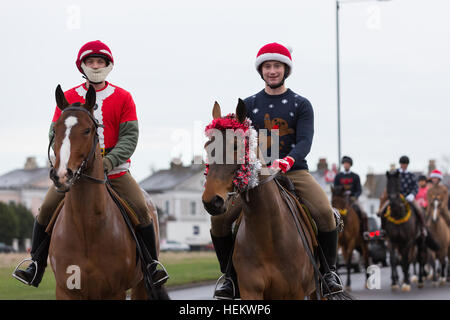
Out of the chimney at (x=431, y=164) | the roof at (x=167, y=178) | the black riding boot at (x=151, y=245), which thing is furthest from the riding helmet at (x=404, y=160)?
the chimney at (x=431, y=164)

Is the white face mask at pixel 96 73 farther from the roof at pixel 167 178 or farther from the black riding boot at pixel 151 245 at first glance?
the roof at pixel 167 178

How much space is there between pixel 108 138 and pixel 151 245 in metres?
1.25

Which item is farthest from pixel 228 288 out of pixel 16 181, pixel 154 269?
pixel 16 181

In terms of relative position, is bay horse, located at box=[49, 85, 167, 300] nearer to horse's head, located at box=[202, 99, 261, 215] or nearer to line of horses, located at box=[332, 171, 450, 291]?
horse's head, located at box=[202, 99, 261, 215]

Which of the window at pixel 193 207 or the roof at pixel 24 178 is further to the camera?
the window at pixel 193 207

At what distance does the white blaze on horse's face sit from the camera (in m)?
6.60

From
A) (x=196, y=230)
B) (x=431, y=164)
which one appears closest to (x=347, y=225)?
(x=196, y=230)

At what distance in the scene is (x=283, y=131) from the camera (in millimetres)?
7859

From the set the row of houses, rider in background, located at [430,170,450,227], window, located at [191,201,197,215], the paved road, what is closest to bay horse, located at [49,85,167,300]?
the paved road

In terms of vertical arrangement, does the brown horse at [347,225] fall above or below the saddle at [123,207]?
below

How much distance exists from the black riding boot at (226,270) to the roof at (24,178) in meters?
94.7

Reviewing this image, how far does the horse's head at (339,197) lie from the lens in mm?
19875
